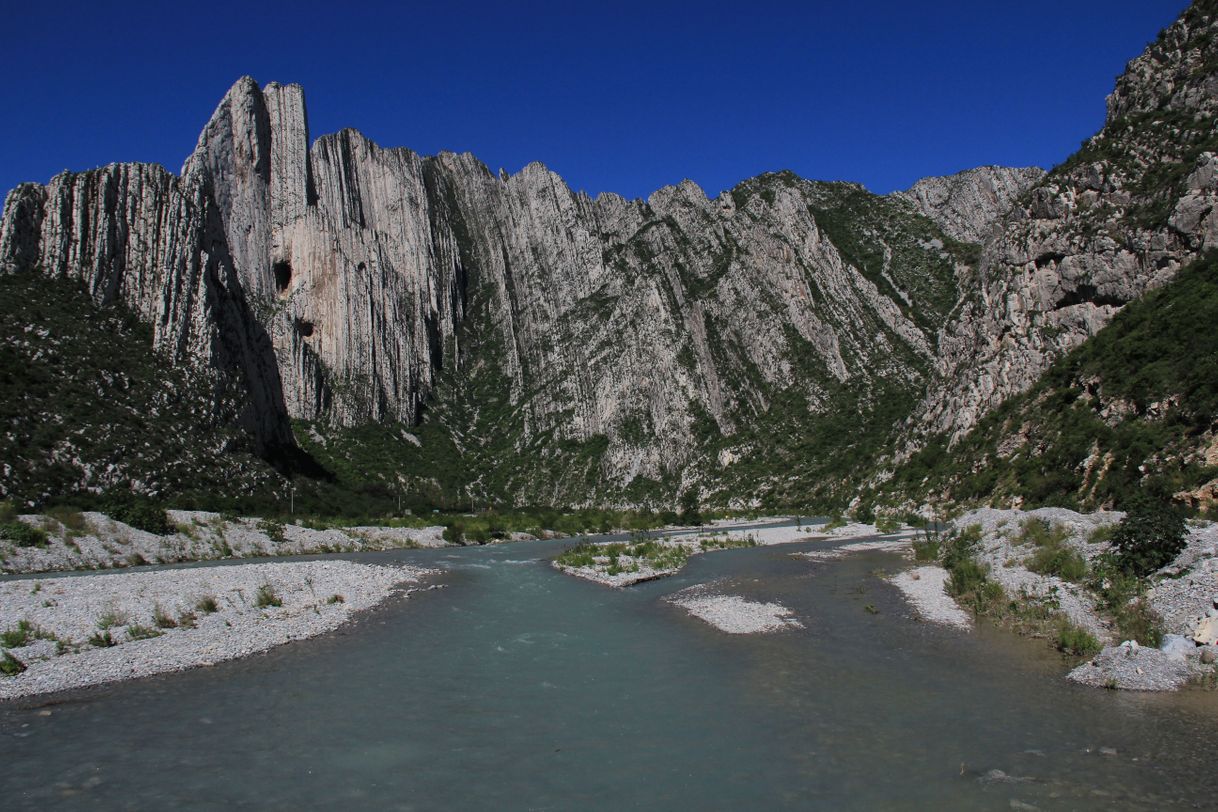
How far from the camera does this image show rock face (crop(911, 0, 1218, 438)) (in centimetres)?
5575

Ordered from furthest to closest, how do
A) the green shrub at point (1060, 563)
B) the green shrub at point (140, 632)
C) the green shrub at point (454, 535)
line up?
the green shrub at point (454, 535) < the green shrub at point (1060, 563) < the green shrub at point (140, 632)

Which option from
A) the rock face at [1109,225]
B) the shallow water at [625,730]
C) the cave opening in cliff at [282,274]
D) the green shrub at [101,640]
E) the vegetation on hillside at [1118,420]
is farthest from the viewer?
the cave opening in cliff at [282,274]

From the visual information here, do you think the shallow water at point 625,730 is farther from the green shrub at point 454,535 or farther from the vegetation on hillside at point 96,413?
the green shrub at point 454,535

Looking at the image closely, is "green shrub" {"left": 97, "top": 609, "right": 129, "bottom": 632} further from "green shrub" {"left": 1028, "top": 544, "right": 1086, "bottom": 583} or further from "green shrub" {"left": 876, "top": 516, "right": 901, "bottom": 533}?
"green shrub" {"left": 876, "top": 516, "right": 901, "bottom": 533}

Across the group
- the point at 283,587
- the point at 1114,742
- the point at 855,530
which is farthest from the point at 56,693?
the point at 855,530

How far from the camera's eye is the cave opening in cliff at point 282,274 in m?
145

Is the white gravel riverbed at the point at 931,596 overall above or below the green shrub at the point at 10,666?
below

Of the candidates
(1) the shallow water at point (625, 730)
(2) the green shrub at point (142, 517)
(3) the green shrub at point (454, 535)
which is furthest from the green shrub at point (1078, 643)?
(3) the green shrub at point (454, 535)

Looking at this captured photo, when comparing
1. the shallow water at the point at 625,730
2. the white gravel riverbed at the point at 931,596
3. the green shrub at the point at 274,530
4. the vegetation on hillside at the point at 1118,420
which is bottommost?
the white gravel riverbed at the point at 931,596

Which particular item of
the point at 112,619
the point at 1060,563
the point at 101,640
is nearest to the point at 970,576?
the point at 1060,563

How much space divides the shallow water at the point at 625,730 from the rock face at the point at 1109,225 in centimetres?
5202

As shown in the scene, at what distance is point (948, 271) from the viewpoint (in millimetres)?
138500

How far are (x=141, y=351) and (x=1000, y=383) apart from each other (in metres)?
86.7

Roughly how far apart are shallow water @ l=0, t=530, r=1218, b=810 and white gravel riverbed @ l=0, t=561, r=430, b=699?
4.62 ft
